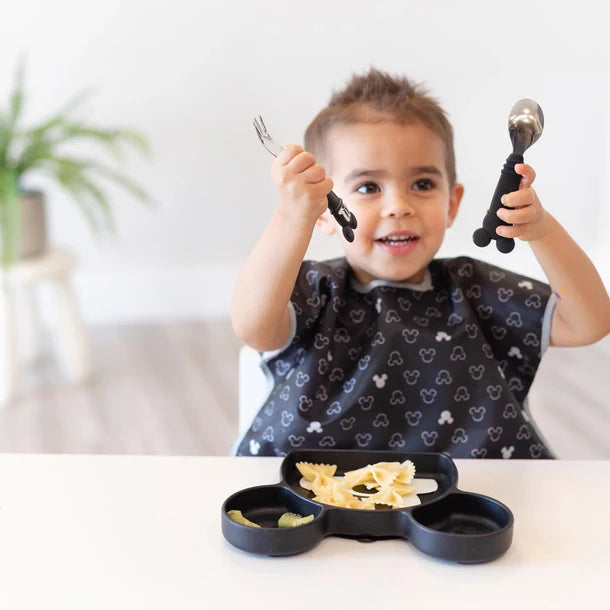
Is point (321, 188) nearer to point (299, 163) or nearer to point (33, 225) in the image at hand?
point (299, 163)

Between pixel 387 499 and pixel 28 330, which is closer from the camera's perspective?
pixel 387 499

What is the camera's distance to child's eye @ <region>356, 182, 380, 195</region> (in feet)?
3.42

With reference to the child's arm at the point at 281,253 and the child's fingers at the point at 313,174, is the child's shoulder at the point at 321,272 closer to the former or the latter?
the child's arm at the point at 281,253

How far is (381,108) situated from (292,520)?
1.83 ft

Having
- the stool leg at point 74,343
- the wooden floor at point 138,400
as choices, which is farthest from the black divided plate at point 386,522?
the stool leg at point 74,343

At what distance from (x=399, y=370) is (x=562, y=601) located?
18.8 inches

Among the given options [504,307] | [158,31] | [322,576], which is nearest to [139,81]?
[158,31]

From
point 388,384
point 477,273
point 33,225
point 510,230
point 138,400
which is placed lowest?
point 138,400

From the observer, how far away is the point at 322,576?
617 mm

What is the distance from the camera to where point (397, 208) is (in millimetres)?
1018

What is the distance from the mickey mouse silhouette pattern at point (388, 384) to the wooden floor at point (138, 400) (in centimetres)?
119

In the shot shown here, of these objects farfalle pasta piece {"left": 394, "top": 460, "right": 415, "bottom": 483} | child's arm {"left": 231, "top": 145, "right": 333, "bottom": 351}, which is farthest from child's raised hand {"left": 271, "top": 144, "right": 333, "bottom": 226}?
farfalle pasta piece {"left": 394, "top": 460, "right": 415, "bottom": 483}

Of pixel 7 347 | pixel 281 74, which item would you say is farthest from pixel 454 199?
pixel 281 74

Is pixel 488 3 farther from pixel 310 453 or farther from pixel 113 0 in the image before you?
pixel 310 453
